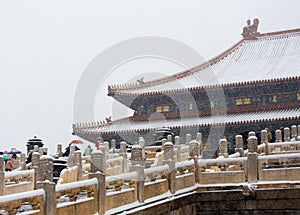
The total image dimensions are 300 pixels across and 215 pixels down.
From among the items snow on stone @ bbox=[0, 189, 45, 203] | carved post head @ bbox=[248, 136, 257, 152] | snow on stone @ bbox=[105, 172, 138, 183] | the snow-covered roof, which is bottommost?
snow on stone @ bbox=[0, 189, 45, 203]

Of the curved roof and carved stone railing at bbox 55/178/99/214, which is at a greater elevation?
the curved roof

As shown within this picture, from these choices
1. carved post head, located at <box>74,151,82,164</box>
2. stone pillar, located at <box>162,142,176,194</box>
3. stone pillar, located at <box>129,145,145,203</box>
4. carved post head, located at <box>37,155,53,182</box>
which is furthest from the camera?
carved post head, located at <box>74,151,82,164</box>

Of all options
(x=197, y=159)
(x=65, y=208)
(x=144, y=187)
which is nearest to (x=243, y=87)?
(x=197, y=159)

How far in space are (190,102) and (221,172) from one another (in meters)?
20.8

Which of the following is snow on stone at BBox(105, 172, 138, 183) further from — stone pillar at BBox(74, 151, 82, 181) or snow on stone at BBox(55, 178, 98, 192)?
stone pillar at BBox(74, 151, 82, 181)

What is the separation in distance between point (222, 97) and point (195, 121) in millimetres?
2393

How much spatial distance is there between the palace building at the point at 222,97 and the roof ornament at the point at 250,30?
0.90m

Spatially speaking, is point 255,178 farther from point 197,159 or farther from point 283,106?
point 283,106

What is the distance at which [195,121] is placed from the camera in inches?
1371

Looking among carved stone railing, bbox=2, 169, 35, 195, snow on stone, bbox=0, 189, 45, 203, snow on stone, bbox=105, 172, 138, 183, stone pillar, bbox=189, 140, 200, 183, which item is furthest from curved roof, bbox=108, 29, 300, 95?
snow on stone, bbox=0, 189, 45, 203

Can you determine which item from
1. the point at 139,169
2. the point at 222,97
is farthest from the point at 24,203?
the point at 222,97

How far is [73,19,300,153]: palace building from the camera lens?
33.2 m

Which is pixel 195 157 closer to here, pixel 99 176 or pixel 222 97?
pixel 99 176

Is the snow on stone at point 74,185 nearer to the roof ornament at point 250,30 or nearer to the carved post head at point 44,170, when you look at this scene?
the carved post head at point 44,170
